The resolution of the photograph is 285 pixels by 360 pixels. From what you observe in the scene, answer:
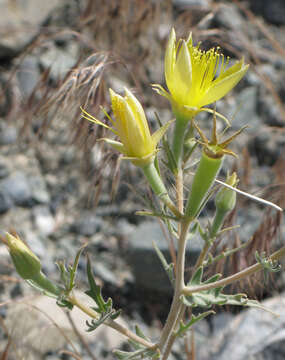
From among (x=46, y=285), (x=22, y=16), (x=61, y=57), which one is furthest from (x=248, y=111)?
(x=46, y=285)

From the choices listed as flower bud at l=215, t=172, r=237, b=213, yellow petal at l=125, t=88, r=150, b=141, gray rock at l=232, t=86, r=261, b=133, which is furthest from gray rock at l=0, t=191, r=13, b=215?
yellow petal at l=125, t=88, r=150, b=141

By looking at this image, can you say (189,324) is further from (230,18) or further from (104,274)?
(230,18)

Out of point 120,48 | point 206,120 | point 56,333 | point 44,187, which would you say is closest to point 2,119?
point 44,187

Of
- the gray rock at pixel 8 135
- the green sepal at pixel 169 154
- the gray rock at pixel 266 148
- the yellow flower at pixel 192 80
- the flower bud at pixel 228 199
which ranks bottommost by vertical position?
the gray rock at pixel 8 135

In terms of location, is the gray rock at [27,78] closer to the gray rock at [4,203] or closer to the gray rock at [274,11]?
the gray rock at [4,203]

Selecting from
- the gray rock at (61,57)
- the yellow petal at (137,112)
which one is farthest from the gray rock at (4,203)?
the yellow petal at (137,112)

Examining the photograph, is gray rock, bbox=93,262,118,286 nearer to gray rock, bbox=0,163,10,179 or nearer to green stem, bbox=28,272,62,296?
gray rock, bbox=0,163,10,179

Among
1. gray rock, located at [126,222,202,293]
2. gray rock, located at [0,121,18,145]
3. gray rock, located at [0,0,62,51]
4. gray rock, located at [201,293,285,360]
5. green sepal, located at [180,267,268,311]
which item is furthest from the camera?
gray rock, located at [0,0,62,51]

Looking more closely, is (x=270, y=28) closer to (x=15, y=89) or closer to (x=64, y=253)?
(x=15, y=89)
